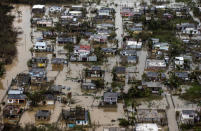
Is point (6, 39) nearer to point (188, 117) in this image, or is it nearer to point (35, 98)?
point (35, 98)

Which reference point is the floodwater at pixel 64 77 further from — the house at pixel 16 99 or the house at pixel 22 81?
the house at pixel 16 99

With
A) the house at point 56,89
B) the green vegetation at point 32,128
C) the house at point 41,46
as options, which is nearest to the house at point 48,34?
the house at point 41,46

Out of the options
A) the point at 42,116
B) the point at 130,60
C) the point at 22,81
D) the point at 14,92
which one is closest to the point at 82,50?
the point at 130,60

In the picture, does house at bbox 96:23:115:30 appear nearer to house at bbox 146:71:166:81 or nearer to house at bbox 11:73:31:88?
house at bbox 146:71:166:81

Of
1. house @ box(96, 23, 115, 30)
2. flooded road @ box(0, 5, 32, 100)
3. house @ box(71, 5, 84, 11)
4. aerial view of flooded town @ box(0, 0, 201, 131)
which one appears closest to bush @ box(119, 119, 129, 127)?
aerial view of flooded town @ box(0, 0, 201, 131)

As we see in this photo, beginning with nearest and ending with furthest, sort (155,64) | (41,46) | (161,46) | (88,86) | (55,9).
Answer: (88,86) → (155,64) → (41,46) → (161,46) → (55,9)

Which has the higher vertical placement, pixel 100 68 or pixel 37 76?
pixel 100 68
